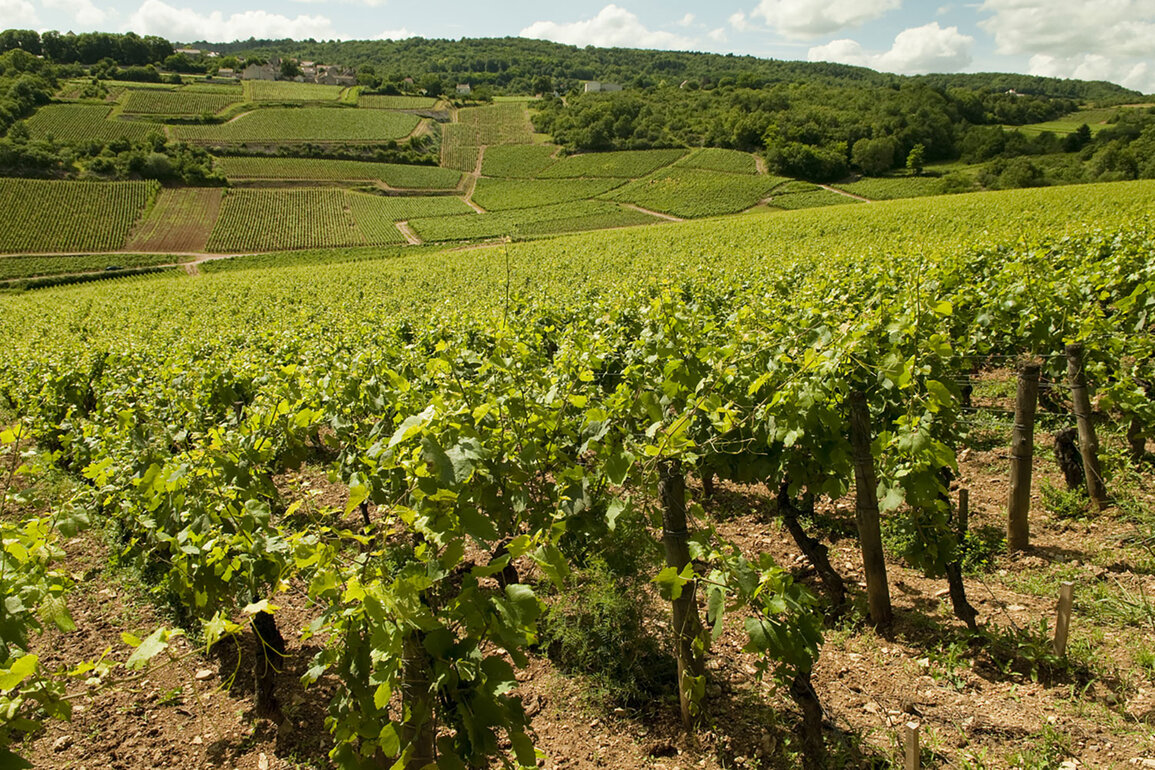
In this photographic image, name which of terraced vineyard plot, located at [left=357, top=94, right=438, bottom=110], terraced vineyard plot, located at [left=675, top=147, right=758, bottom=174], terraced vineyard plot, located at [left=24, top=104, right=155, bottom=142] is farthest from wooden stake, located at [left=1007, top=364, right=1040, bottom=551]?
terraced vineyard plot, located at [left=357, top=94, right=438, bottom=110]

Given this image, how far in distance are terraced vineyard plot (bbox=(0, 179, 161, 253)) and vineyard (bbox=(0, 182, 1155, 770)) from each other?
6303cm

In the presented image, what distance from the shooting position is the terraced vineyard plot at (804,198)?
196 ft

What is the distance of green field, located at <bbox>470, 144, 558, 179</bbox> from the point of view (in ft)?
274

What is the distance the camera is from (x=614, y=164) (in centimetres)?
8100

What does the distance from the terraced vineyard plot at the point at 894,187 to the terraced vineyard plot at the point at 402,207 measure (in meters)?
43.3

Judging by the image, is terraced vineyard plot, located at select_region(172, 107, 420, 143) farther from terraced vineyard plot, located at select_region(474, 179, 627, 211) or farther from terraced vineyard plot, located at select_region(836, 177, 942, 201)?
terraced vineyard plot, located at select_region(836, 177, 942, 201)

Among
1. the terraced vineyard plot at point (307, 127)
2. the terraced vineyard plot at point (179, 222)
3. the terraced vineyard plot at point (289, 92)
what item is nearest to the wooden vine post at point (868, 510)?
the terraced vineyard plot at point (179, 222)

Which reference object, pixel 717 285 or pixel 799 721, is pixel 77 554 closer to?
pixel 799 721

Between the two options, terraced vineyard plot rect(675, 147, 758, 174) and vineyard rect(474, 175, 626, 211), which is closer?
vineyard rect(474, 175, 626, 211)

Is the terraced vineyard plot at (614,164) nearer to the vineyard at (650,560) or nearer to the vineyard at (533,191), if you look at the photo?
the vineyard at (533,191)

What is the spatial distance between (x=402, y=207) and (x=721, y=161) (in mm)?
41599

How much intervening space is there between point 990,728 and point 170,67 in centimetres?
17504

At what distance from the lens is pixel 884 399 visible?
4.43 m

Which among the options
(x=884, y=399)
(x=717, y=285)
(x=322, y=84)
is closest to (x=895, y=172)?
(x=717, y=285)
